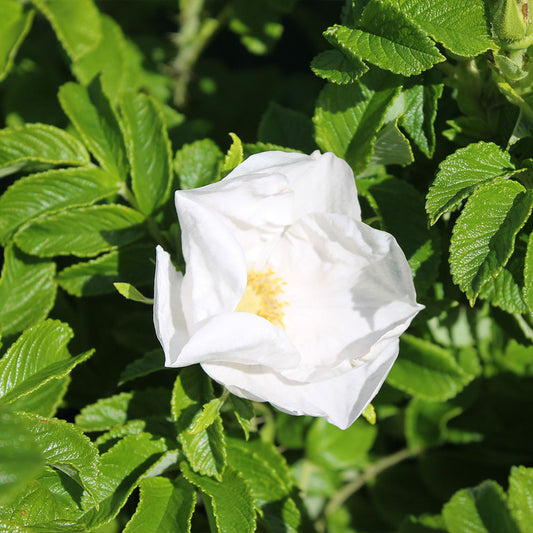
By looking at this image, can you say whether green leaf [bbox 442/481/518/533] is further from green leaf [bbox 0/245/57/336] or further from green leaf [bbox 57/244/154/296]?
green leaf [bbox 0/245/57/336]

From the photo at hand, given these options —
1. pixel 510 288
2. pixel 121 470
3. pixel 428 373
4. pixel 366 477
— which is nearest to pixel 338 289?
pixel 510 288

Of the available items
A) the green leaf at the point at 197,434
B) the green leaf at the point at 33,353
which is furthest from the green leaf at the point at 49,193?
the green leaf at the point at 197,434

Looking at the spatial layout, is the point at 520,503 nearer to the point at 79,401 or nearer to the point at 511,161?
the point at 511,161

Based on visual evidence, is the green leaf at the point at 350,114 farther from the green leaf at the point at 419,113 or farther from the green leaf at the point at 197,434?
the green leaf at the point at 197,434

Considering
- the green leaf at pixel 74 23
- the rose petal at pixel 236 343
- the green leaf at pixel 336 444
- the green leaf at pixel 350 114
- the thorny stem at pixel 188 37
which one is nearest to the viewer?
the rose petal at pixel 236 343

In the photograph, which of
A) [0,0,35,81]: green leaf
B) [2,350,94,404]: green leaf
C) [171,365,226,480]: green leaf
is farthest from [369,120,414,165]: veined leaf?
[0,0,35,81]: green leaf

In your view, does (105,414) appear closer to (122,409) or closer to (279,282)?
(122,409)
